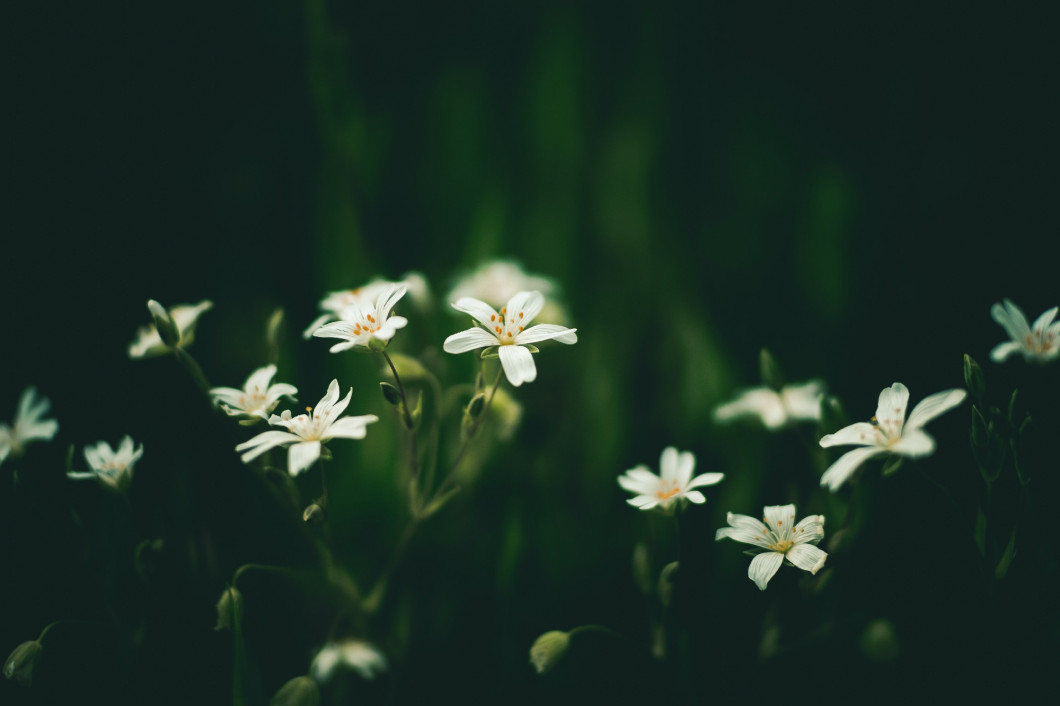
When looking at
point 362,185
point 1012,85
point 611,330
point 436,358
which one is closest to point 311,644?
point 436,358

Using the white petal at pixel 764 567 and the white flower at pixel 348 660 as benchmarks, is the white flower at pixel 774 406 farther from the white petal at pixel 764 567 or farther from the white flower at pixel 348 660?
the white flower at pixel 348 660

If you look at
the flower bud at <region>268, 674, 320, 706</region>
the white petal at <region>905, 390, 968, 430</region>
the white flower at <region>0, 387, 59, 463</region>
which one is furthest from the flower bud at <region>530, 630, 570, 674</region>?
the white flower at <region>0, 387, 59, 463</region>

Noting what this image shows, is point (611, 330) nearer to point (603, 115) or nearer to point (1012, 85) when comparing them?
point (603, 115)

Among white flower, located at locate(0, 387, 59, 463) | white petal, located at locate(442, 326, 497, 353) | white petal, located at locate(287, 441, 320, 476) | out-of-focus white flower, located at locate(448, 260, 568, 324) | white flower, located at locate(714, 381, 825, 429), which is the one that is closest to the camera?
white petal, located at locate(287, 441, 320, 476)

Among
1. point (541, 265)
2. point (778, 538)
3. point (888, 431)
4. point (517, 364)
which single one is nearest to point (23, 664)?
point (517, 364)

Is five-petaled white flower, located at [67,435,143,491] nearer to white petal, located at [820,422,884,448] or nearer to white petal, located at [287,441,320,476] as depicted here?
white petal, located at [287,441,320,476]

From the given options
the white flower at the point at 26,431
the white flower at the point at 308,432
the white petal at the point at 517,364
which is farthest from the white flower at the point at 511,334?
the white flower at the point at 26,431
